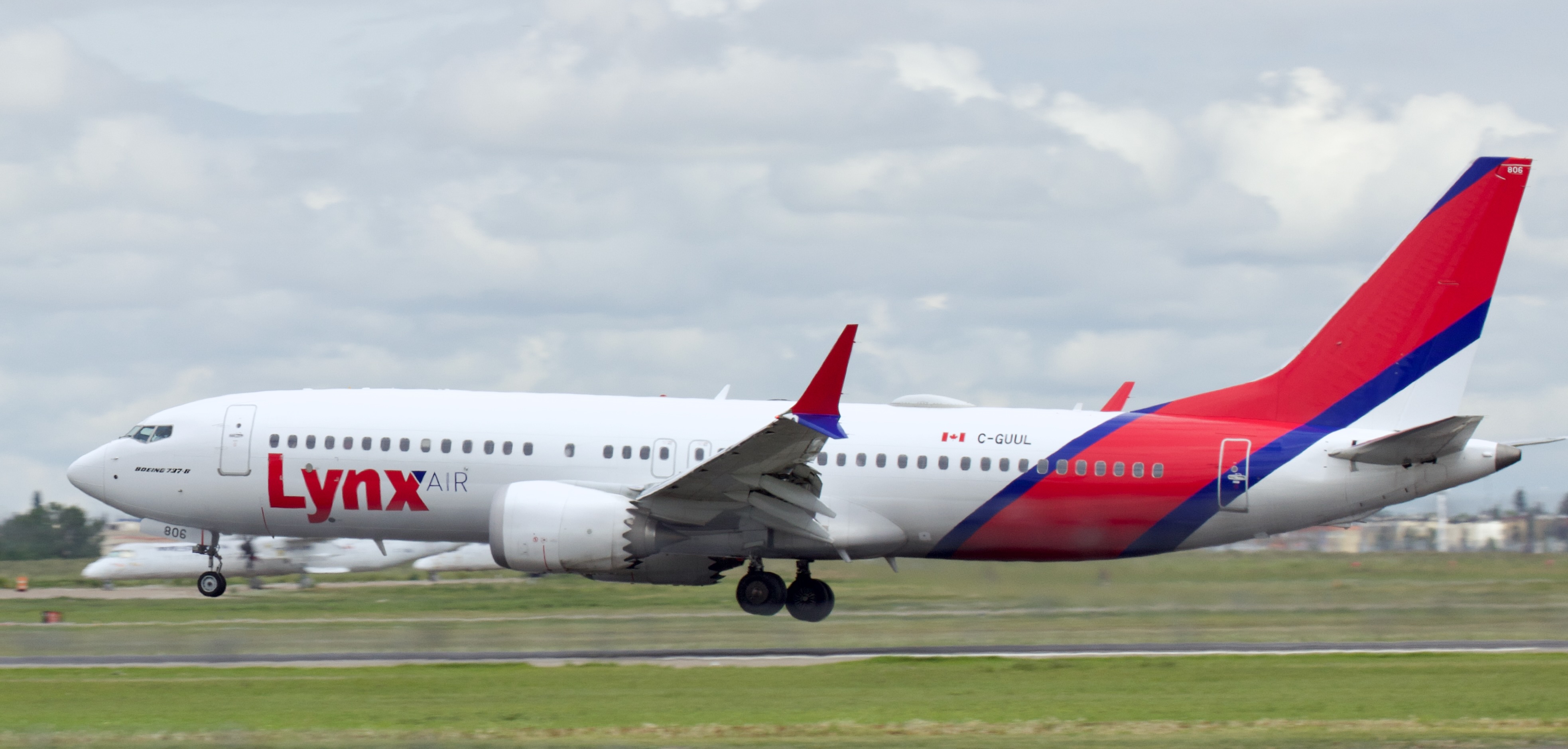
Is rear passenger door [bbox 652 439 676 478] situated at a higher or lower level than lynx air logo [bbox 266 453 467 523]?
higher

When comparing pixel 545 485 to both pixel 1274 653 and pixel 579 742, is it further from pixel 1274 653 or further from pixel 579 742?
pixel 1274 653

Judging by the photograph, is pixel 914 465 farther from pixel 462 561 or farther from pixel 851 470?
pixel 462 561

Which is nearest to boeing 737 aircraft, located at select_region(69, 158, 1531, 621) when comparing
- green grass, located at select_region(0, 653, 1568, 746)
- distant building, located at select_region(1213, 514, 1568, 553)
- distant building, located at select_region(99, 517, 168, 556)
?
green grass, located at select_region(0, 653, 1568, 746)

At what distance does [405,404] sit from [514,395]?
1.96 metres

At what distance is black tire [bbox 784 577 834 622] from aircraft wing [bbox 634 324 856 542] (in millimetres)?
1644

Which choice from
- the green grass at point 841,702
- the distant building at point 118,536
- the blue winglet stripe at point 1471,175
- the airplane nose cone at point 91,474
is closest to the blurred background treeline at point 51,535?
the distant building at point 118,536

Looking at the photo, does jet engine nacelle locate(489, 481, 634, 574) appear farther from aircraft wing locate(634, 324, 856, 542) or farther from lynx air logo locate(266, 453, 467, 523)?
lynx air logo locate(266, 453, 467, 523)

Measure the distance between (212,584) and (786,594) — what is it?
10.4 meters

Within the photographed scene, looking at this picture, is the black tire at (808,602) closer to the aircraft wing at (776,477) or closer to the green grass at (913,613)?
the green grass at (913,613)

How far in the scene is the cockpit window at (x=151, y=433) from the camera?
3089cm

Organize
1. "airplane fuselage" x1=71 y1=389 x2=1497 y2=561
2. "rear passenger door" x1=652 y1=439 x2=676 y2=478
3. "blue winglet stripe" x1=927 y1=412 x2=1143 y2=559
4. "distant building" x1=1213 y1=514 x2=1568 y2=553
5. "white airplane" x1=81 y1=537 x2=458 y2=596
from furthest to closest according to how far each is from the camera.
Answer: "distant building" x1=1213 y1=514 x2=1568 y2=553 → "white airplane" x1=81 y1=537 x2=458 y2=596 → "rear passenger door" x1=652 y1=439 x2=676 y2=478 → "blue winglet stripe" x1=927 y1=412 x2=1143 y2=559 → "airplane fuselage" x1=71 y1=389 x2=1497 y2=561

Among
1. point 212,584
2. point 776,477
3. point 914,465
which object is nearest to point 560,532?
point 776,477

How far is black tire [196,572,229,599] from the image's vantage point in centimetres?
3012

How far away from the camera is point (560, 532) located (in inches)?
1069
